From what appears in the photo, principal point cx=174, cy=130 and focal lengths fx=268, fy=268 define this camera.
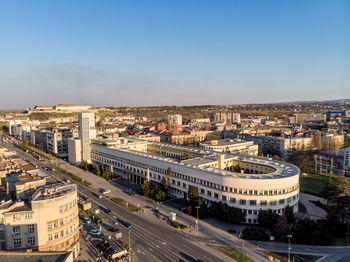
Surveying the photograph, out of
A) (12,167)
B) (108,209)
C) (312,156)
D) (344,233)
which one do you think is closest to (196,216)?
(108,209)

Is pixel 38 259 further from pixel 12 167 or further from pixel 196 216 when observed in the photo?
pixel 12 167

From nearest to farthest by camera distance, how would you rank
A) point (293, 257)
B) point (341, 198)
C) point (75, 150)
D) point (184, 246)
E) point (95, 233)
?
1. point (293, 257)
2. point (184, 246)
3. point (95, 233)
4. point (341, 198)
5. point (75, 150)

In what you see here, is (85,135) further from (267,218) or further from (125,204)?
(267,218)

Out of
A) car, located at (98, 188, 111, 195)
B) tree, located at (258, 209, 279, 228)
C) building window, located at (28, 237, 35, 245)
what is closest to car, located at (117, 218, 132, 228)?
car, located at (98, 188, 111, 195)

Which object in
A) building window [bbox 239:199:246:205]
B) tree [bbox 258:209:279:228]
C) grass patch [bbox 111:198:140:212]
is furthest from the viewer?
grass patch [bbox 111:198:140:212]

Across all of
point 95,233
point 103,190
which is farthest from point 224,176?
point 103,190

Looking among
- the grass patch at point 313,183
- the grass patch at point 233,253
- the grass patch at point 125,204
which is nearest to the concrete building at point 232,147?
the grass patch at point 313,183

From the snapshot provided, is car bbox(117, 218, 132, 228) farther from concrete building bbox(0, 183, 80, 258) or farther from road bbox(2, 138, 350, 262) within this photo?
concrete building bbox(0, 183, 80, 258)
